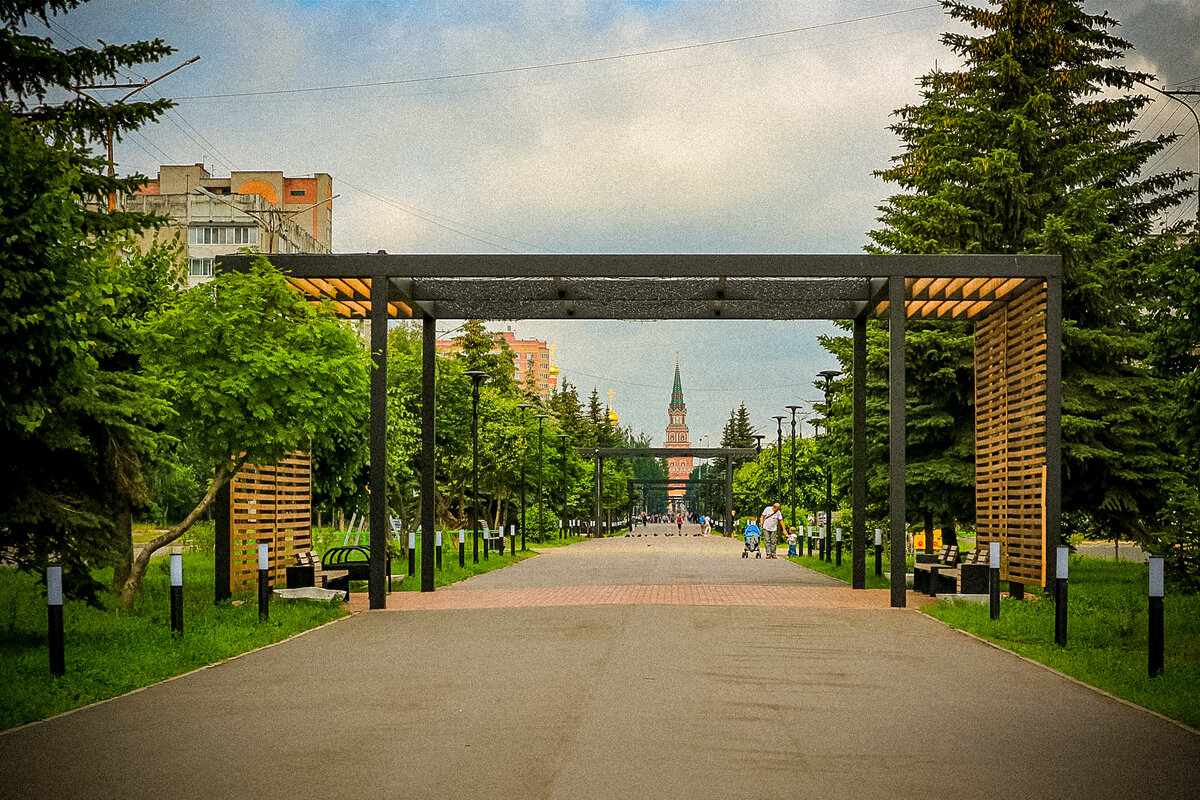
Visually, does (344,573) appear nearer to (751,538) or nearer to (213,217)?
(751,538)

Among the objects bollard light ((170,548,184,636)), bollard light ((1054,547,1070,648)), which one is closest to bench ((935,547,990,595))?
bollard light ((1054,547,1070,648))

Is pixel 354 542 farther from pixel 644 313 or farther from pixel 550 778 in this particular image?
pixel 550 778

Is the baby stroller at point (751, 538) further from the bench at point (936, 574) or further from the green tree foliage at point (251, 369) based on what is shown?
the green tree foliage at point (251, 369)

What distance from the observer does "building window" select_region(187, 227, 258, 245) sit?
89.3 meters

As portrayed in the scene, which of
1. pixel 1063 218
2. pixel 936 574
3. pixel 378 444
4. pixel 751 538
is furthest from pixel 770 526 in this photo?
pixel 378 444

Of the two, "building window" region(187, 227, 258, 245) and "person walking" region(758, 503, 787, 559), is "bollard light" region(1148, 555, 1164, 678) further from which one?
"building window" region(187, 227, 258, 245)

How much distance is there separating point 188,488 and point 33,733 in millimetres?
48263

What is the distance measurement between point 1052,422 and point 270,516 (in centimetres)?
1227

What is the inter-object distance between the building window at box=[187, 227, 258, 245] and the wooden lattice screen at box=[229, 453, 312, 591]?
70.1m

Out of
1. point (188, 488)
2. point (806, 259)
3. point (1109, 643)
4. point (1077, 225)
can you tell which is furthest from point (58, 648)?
point (188, 488)

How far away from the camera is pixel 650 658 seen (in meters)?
12.1

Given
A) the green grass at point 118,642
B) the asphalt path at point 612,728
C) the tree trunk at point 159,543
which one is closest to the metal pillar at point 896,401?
the asphalt path at point 612,728

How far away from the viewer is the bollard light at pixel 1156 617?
10.6m

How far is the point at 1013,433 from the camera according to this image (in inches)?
845
